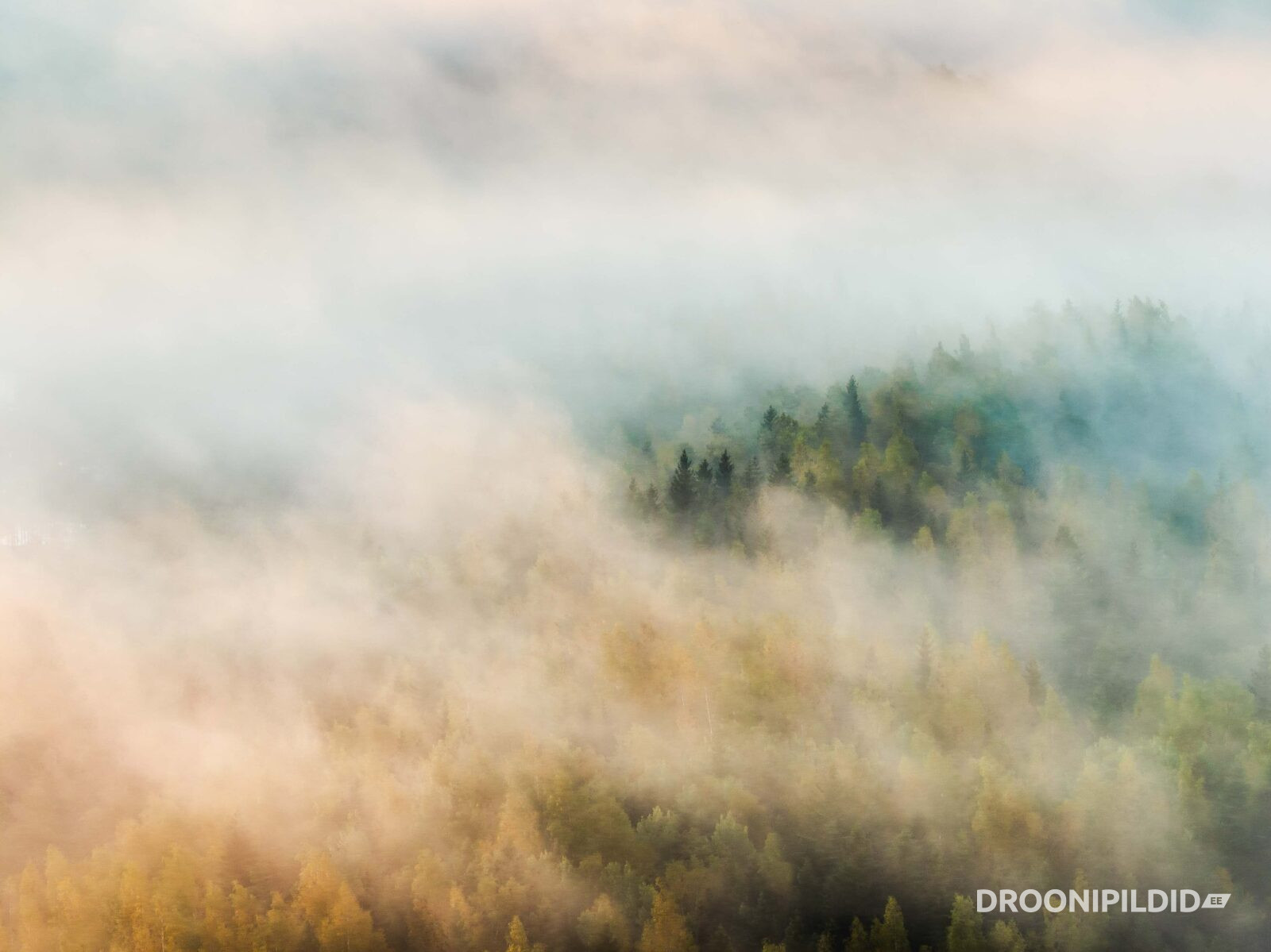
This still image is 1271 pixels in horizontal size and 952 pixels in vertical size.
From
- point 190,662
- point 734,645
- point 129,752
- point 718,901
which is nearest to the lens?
point 718,901

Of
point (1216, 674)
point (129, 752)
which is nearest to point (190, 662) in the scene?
point (129, 752)

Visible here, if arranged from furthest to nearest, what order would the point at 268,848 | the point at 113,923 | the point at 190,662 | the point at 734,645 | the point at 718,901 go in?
the point at 190,662 → the point at 734,645 → the point at 268,848 → the point at 113,923 → the point at 718,901

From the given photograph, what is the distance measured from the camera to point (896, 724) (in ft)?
375

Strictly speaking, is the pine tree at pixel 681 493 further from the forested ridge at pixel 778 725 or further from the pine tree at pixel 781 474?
the pine tree at pixel 781 474

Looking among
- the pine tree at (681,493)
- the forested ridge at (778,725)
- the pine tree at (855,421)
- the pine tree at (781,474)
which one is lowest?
the forested ridge at (778,725)

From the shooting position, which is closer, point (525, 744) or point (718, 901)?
point (718, 901)

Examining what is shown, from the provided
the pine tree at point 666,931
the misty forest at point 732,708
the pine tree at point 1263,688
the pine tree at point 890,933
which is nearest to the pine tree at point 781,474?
the misty forest at point 732,708

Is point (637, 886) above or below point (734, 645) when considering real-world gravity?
below

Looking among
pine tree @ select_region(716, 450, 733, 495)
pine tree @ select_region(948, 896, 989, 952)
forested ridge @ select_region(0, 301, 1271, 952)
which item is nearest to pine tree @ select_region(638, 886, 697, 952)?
forested ridge @ select_region(0, 301, 1271, 952)

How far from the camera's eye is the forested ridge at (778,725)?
9356 cm

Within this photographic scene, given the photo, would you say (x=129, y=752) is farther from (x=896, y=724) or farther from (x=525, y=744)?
(x=896, y=724)

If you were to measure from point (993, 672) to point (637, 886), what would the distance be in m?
40.0

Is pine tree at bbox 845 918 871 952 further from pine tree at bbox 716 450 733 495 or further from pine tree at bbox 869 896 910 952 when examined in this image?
pine tree at bbox 716 450 733 495

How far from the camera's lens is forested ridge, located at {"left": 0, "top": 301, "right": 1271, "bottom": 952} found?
9356cm
